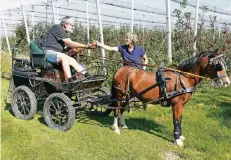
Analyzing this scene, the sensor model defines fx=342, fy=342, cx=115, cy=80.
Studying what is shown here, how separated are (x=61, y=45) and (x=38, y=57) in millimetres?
492

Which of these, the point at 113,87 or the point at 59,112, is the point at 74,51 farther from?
the point at 59,112

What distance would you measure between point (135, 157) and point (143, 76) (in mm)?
1515

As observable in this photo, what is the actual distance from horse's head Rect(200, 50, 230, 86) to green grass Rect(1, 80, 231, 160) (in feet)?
3.86

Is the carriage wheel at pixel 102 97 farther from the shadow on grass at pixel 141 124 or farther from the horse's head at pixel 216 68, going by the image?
the horse's head at pixel 216 68

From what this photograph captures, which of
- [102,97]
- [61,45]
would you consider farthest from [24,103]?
[102,97]

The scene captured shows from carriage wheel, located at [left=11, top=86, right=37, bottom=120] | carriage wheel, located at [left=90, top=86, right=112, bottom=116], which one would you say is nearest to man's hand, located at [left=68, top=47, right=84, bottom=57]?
carriage wheel, located at [left=90, top=86, right=112, bottom=116]

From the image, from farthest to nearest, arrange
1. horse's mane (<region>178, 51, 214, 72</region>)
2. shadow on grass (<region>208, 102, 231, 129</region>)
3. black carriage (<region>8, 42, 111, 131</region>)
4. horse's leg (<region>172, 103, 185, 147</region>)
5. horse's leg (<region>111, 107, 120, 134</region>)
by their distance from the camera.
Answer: shadow on grass (<region>208, 102, 231, 129</region>), horse's leg (<region>111, 107, 120, 134</region>), black carriage (<region>8, 42, 111, 131</region>), horse's leg (<region>172, 103, 185, 147</region>), horse's mane (<region>178, 51, 214, 72</region>)

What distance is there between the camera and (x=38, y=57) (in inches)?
255

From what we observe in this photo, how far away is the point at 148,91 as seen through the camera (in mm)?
6066

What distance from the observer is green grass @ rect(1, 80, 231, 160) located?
211 inches

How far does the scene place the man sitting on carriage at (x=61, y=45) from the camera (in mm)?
6219

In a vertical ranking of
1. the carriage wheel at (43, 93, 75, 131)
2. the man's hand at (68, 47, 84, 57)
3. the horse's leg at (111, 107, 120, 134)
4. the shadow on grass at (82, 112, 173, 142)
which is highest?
the man's hand at (68, 47, 84, 57)

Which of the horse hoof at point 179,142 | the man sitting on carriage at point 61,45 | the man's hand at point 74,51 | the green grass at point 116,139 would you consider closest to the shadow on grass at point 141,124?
the green grass at point 116,139

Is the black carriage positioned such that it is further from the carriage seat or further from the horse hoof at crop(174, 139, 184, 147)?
the horse hoof at crop(174, 139, 184, 147)
